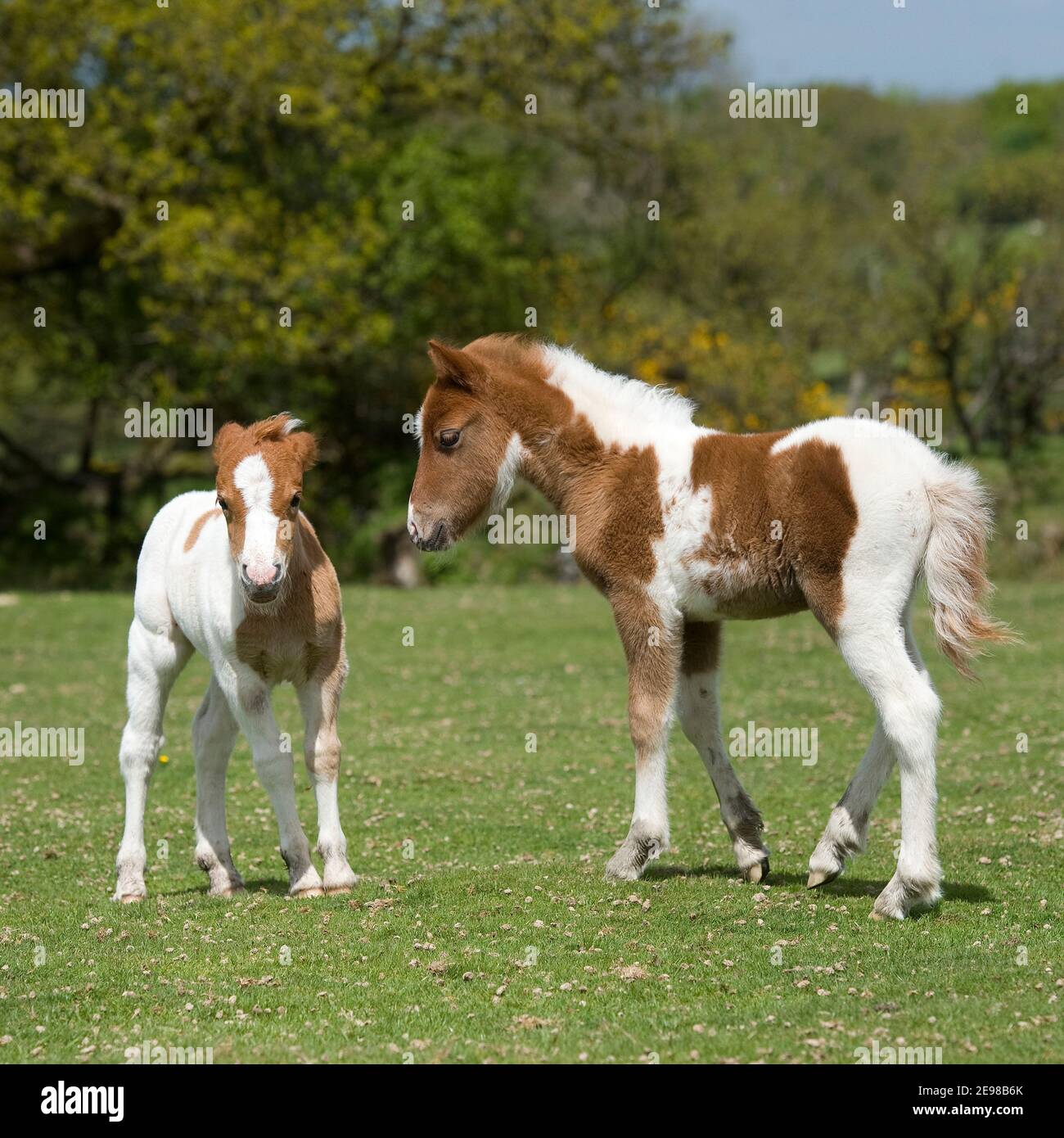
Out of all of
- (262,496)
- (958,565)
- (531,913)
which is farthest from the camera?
(531,913)

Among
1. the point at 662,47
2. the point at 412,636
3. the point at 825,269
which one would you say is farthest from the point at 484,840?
the point at 825,269

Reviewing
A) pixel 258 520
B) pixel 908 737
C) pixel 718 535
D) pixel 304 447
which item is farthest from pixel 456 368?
pixel 908 737

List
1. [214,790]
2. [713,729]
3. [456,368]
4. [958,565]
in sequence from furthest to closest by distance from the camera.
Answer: [214,790], [713,729], [456,368], [958,565]

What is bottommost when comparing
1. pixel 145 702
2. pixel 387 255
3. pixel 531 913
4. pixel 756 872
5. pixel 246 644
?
pixel 531 913

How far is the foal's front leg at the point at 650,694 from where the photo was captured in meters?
8.52

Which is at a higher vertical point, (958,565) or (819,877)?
(958,565)

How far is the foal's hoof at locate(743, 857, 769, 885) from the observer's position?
880 cm

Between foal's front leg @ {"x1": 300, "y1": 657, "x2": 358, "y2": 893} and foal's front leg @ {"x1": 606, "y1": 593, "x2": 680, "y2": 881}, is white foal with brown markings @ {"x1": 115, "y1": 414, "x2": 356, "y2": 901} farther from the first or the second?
foal's front leg @ {"x1": 606, "y1": 593, "x2": 680, "y2": 881}

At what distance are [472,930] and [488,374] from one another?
3342 mm

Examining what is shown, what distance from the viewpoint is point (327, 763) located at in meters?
8.82

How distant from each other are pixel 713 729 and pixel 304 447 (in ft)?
10.2

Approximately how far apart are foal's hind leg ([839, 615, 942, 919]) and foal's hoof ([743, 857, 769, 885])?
106 centimetres

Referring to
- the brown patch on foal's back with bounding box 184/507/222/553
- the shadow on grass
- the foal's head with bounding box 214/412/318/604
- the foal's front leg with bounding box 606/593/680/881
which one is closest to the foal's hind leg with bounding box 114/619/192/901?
the brown patch on foal's back with bounding box 184/507/222/553

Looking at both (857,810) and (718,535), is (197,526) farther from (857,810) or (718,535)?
(857,810)
